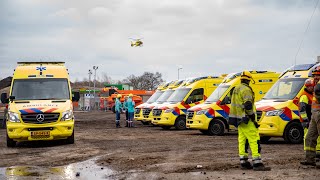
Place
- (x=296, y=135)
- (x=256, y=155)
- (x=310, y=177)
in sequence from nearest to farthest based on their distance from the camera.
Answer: (x=310, y=177) < (x=256, y=155) < (x=296, y=135)

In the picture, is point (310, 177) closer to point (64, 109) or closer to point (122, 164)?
point (122, 164)

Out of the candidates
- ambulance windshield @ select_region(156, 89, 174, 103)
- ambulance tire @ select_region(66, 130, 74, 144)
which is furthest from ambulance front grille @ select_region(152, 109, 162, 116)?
ambulance tire @ select_region(66, 130, 74, 144)

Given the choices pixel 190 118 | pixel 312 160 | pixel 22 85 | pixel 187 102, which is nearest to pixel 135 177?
pixel 312 160

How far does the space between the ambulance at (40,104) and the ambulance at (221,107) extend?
16.7 ft

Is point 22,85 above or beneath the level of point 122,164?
above

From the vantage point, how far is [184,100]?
23.1m

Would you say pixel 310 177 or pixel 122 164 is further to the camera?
pixel 122 164

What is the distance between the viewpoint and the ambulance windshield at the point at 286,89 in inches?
605

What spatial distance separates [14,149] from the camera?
1496 centimetres

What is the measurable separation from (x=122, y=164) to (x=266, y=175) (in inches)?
128

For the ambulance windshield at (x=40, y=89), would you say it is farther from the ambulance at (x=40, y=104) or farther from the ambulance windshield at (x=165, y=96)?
the ambulance windshield at (x=165, y=96)

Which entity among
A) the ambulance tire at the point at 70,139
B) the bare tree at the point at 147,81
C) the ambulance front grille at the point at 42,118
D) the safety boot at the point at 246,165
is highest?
the bare tree at the point at 147,81

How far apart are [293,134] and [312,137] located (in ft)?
16.4

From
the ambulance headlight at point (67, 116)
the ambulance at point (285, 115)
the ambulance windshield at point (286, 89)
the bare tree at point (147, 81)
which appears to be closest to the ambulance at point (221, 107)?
the ambulance windshield at point (286, 89)
